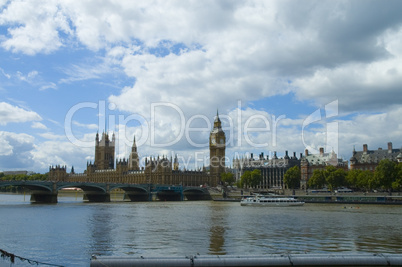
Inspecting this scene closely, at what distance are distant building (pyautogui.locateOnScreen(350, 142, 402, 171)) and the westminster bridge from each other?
129 feet

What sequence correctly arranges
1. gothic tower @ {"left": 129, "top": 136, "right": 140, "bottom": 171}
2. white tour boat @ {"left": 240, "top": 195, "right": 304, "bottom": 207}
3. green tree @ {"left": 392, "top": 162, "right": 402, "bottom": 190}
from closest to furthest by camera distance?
green tree @ {"left": 392, "top": 162, "right": 402, "bottom": 190}
white tour boat @ {"left": 240, "top": 195, "right": 304, "bottom": 207}
gothic tower @ {"left": 129, "top": 136, "right": 140, "bottom": 171}

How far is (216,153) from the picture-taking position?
15875 centimetres

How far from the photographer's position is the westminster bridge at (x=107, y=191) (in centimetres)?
8262

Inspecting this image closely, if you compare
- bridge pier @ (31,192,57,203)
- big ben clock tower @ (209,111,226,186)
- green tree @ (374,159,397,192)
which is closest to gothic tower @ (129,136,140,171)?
big ben clock tower @ (209,111,226,186)

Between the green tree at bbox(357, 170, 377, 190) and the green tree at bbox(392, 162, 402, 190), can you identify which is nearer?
the green tree at bbox(392, 162, 402, 190)

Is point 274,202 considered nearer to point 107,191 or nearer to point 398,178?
point 398,178

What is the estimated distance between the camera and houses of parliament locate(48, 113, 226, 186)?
14325cm

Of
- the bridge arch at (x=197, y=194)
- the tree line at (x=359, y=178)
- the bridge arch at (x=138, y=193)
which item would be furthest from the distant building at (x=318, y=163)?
the bridge arch at (x=138, y=193)

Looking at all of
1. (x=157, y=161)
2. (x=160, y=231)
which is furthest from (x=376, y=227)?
(x=157, y=161)

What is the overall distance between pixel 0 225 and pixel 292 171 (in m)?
90.5

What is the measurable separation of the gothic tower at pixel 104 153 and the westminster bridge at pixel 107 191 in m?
77.3

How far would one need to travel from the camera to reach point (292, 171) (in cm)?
11744

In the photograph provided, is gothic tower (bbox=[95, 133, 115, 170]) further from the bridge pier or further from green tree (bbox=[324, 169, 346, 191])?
green tree (bbox=[324, 169, 346, 191])

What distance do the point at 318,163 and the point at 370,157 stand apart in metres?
19.4
